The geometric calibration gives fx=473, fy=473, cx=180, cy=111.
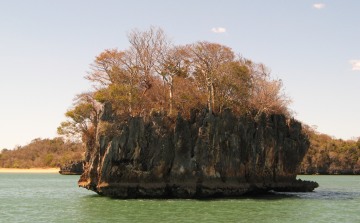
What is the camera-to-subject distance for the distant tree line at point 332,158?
523ft

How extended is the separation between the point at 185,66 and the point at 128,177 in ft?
56.2

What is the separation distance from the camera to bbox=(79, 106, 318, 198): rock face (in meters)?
53.9

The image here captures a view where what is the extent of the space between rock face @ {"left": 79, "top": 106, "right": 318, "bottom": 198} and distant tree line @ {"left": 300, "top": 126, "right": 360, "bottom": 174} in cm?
10669

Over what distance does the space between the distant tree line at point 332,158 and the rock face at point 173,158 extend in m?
107

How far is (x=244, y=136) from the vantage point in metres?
59.0

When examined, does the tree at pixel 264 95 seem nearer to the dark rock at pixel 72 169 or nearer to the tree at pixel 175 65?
the tree at pixel 175 65

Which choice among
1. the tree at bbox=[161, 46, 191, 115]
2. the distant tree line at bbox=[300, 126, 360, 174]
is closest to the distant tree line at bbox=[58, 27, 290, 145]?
the tree at bbox=[161, 46, 191, 115]

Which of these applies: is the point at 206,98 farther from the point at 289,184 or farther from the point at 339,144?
the point at 339,144

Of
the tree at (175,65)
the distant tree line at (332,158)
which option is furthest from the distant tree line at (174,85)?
the distant tree line at (332,158)

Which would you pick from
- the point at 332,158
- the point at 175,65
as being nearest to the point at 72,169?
the point at 332,158

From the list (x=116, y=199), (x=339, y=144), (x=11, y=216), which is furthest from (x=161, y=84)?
(x=339, y=144)

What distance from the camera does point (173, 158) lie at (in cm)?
5488

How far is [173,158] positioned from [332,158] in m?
119

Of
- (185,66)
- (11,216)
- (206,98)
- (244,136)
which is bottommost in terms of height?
(11,216)
